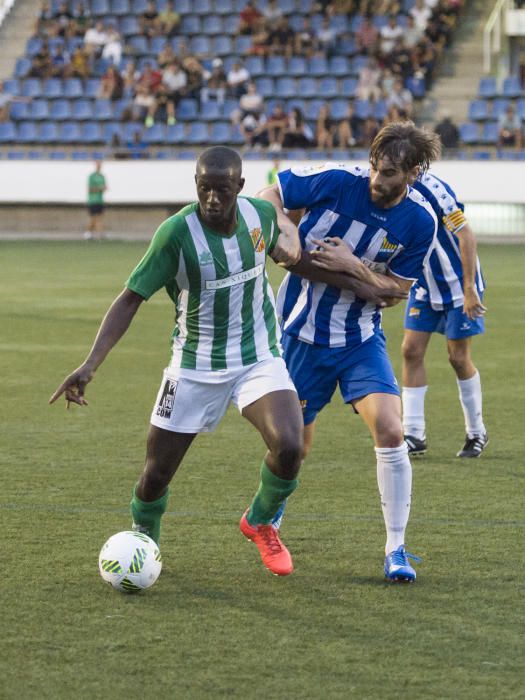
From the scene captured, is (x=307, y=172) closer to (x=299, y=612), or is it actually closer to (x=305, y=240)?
(x=305, y=240)

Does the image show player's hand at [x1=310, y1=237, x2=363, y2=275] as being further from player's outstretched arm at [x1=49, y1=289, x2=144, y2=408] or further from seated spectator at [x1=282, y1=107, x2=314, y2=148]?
seated spectator at [x1=282, y1=107, x2=314, y2=148]

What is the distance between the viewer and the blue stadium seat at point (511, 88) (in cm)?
3016

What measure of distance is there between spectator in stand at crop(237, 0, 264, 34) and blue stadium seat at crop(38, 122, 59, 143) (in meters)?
5.02

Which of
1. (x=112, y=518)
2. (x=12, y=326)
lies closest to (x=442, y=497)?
(x=112, y=518)

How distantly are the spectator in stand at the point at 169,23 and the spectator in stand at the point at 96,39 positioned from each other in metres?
1.40

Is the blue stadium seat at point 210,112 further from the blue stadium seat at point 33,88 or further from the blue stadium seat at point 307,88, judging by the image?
the blue stadium seat at point 33,88

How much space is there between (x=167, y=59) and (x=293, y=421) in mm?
26834

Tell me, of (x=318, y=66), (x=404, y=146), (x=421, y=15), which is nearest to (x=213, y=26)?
(x=318, y=66)

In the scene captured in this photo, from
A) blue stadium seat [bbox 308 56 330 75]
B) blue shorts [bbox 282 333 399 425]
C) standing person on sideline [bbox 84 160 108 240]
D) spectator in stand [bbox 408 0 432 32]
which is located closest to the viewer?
blue shorts [bbox 282 333 399 425]

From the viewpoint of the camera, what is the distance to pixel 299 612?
5.15m

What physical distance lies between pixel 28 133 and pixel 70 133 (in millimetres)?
1014

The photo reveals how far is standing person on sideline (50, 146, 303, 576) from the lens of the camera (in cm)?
527

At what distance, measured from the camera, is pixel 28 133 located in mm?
31953

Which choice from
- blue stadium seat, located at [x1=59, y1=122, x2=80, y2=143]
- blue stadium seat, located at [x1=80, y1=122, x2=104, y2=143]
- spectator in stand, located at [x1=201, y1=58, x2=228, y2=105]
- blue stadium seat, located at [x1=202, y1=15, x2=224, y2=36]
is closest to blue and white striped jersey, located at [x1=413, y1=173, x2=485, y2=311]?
spectator in stand, located at [x1=201, y1=58, x2=228, y2=105]
